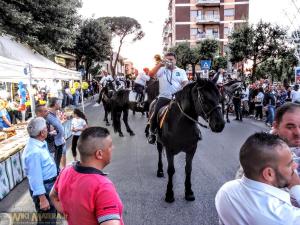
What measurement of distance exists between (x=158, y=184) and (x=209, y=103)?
2.28 m

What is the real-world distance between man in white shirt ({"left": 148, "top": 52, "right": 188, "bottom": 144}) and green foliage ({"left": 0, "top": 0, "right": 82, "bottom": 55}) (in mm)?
8421

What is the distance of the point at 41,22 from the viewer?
16547 mm

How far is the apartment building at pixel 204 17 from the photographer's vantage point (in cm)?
6481

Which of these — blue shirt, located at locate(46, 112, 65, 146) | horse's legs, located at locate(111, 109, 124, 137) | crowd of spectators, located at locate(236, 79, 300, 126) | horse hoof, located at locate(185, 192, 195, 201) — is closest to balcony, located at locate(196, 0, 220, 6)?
crowd of spectators, located at locate(236, 79, 300, 126)

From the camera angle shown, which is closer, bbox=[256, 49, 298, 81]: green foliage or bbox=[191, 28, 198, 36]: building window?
bbox=[256, 49, 298, 81]: green foliage

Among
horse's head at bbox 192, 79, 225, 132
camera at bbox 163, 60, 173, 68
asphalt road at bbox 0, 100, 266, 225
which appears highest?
camera at bbox 163, 60, 173, 68

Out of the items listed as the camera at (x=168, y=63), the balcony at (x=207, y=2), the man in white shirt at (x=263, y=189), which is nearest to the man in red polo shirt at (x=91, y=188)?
the man in white shirt at (x=263, y=189)

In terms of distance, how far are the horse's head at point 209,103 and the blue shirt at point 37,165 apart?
8.77ft

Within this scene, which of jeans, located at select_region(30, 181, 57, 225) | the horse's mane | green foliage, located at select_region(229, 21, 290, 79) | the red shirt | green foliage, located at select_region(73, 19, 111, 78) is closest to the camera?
the red shirt

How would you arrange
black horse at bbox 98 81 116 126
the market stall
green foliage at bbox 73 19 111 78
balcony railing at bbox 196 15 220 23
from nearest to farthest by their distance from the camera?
the market stall, black horse at bbox 98 81 116 126, green foliage at bbox 73 19 111 78, balcony railing at bbox 196 15 220 23

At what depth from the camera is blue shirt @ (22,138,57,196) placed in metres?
3.77

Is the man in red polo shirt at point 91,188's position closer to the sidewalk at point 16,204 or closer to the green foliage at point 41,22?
the sidewalk at point 16,204

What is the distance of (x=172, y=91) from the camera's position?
7.11 m

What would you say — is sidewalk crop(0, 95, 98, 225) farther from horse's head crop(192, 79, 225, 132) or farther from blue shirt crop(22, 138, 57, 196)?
horse's head crop(192, 79, 225, 132)
